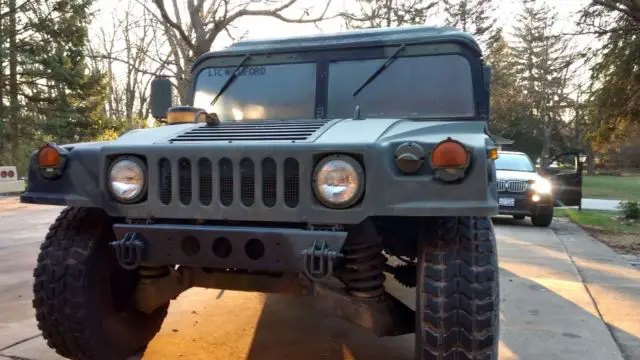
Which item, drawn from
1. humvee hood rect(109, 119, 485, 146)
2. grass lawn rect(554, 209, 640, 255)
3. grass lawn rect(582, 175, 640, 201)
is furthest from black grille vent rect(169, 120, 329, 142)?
grass lawn rect(582, 175, 640, 201)

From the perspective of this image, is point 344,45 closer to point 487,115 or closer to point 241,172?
point 487,115

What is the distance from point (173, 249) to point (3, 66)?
19.3m

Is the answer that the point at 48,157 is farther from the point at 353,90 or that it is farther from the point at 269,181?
the point at 353,90

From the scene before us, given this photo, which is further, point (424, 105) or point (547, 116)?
point (547, 116)

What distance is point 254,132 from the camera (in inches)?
114

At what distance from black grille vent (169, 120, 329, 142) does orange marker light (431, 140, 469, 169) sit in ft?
2.04

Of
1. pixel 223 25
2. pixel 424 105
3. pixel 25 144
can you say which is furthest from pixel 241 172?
pixel 25 144

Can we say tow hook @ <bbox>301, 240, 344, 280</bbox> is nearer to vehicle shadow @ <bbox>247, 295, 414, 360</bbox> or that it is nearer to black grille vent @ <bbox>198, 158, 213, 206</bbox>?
black grille vent @ <bbox>198, 158, 213, 206</bbox>

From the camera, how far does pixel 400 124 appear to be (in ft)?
10.1

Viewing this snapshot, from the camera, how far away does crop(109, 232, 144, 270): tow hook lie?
8.52 ft

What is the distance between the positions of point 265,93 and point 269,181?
1.52 m

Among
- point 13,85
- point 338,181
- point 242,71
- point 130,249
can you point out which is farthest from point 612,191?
point 130,249

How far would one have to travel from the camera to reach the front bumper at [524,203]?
10.6 meters

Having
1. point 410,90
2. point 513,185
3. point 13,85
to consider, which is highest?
point 13,85
